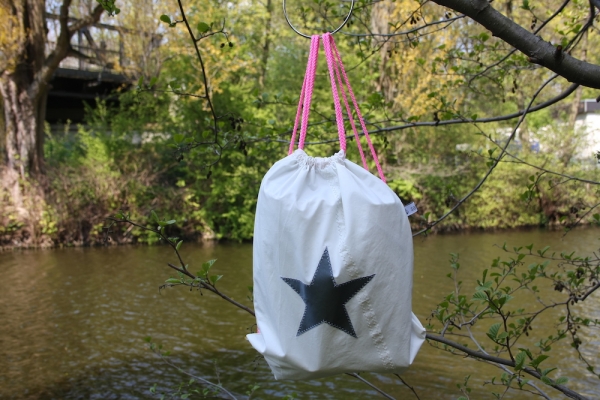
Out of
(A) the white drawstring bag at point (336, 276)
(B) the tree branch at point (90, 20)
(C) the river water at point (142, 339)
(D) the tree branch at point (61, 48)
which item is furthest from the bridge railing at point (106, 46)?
(A) the white drawstring bag at point (336, 276)

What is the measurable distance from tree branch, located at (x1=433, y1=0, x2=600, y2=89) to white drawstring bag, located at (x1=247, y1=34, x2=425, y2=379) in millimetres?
609

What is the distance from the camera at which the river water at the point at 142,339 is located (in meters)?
6.32

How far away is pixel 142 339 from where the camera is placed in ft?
25.8

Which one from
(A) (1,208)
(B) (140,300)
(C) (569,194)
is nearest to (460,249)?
(C) (569,194)

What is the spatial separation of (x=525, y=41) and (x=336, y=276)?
3.16 ft

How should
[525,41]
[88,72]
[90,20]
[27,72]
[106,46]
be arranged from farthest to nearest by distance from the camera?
1. [88,72]
2. [106,46]
3. [27,72]
4. [90,20]
5. [525,41]

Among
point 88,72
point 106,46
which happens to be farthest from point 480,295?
point 88,72

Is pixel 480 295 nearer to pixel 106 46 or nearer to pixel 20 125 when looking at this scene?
pixel 20 125

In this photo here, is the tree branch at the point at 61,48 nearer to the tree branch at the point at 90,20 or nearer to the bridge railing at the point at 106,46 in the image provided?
the tree branch at the point at 90,20

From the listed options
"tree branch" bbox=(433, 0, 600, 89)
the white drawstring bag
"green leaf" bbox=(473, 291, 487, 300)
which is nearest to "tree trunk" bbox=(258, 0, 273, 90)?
"green leaf" bbox=(473, 291, 487, 300)

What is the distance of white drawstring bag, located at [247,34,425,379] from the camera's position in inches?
54.9

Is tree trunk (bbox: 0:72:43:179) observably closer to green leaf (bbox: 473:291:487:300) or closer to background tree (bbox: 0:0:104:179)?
background tree (bbox: 0:0:104:179)

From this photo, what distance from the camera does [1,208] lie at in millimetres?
13953

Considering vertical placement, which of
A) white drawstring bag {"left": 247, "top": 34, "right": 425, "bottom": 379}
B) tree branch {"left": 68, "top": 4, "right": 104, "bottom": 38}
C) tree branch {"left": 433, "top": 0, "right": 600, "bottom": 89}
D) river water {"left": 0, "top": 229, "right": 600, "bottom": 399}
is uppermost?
tree branch {"left": 68, "top": 4, "right": 104, "bottom": 38}
